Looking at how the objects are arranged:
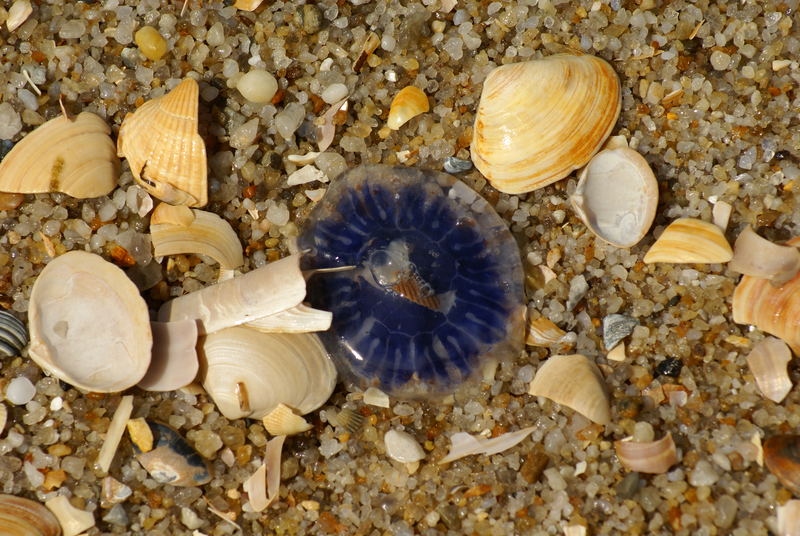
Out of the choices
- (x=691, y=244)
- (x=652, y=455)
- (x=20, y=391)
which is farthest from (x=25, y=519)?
(x=691, y=244)

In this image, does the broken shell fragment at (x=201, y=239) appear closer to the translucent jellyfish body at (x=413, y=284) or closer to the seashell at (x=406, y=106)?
the translucent jellyfish body at (x=413, y=284)

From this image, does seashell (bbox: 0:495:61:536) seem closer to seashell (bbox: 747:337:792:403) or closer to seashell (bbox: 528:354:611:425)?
seashell (bbox: 528:354:611:425)

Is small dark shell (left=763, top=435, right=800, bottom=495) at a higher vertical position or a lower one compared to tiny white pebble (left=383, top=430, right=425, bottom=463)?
higher

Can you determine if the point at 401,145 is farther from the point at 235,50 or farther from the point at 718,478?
the point at 718,478

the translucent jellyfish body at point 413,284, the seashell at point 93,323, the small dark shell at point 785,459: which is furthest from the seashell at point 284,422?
the small dark shell at point 785,459

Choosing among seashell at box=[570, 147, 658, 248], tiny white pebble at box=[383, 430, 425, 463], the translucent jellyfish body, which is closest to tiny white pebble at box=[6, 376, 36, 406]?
the translucent jellyfish body

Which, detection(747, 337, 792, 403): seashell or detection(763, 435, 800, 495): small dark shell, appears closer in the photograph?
detection(763, 435, 800, 495): small dark shell

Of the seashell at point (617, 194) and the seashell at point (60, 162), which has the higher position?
the seashell at point (60, 162)

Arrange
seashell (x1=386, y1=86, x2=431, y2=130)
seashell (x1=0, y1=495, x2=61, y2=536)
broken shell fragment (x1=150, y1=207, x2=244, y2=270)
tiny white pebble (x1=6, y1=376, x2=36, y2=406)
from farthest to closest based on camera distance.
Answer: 1. seashell (x1=386, y1=86, x2=431, y2=130)
2. broken shell fragment (x1=150, y1=207, x2=244, y2=270)
3. tiny white pebble (x1=6, y1=376, x2=36, y2=406)
4. seashell (x1=0, y1=495, x2=61, y2=536)

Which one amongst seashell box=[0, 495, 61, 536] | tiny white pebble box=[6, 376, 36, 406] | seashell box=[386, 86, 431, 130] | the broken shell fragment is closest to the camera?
seashell box=[0, 495, 61, 536]
